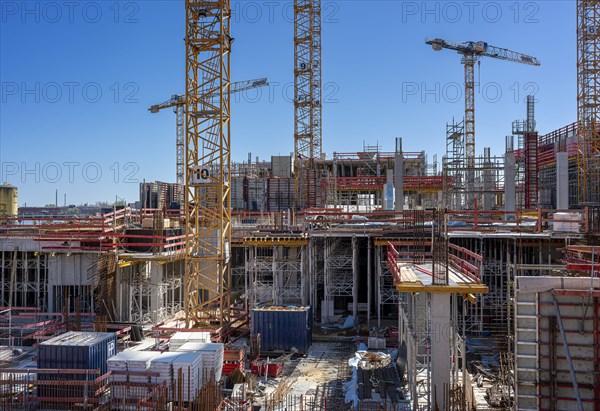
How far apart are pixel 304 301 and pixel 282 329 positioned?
13.8ft

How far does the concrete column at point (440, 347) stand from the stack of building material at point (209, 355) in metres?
5.93

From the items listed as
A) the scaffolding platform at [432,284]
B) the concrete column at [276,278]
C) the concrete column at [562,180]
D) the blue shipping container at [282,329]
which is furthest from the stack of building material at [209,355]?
the concrete column at [562,180]

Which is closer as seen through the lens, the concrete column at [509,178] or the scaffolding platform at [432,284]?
the scaffolding platform at [432,284]

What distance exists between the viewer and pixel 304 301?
885 inches

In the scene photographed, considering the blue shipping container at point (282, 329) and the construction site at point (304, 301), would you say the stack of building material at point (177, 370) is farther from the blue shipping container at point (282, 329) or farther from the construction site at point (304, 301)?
the blue shipping container at point (282, 329)

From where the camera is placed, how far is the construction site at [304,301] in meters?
11.0

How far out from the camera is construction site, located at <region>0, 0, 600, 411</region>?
433 inches

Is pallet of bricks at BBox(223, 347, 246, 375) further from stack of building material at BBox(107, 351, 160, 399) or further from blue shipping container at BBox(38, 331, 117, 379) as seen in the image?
blue shipping container at BBox(38, 331, 117, 379)

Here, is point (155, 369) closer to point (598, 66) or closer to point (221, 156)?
point (221, 156)

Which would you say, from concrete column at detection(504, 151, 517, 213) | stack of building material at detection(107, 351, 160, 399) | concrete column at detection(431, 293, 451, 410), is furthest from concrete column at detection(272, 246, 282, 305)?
concrete column at detection(504, 151, 517, 213)

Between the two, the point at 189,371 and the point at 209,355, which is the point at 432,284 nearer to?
the point at 189,371

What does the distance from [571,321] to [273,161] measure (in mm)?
46773

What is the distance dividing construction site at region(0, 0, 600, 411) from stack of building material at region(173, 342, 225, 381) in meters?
0.04

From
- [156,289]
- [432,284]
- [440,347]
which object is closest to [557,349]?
[440,347]
